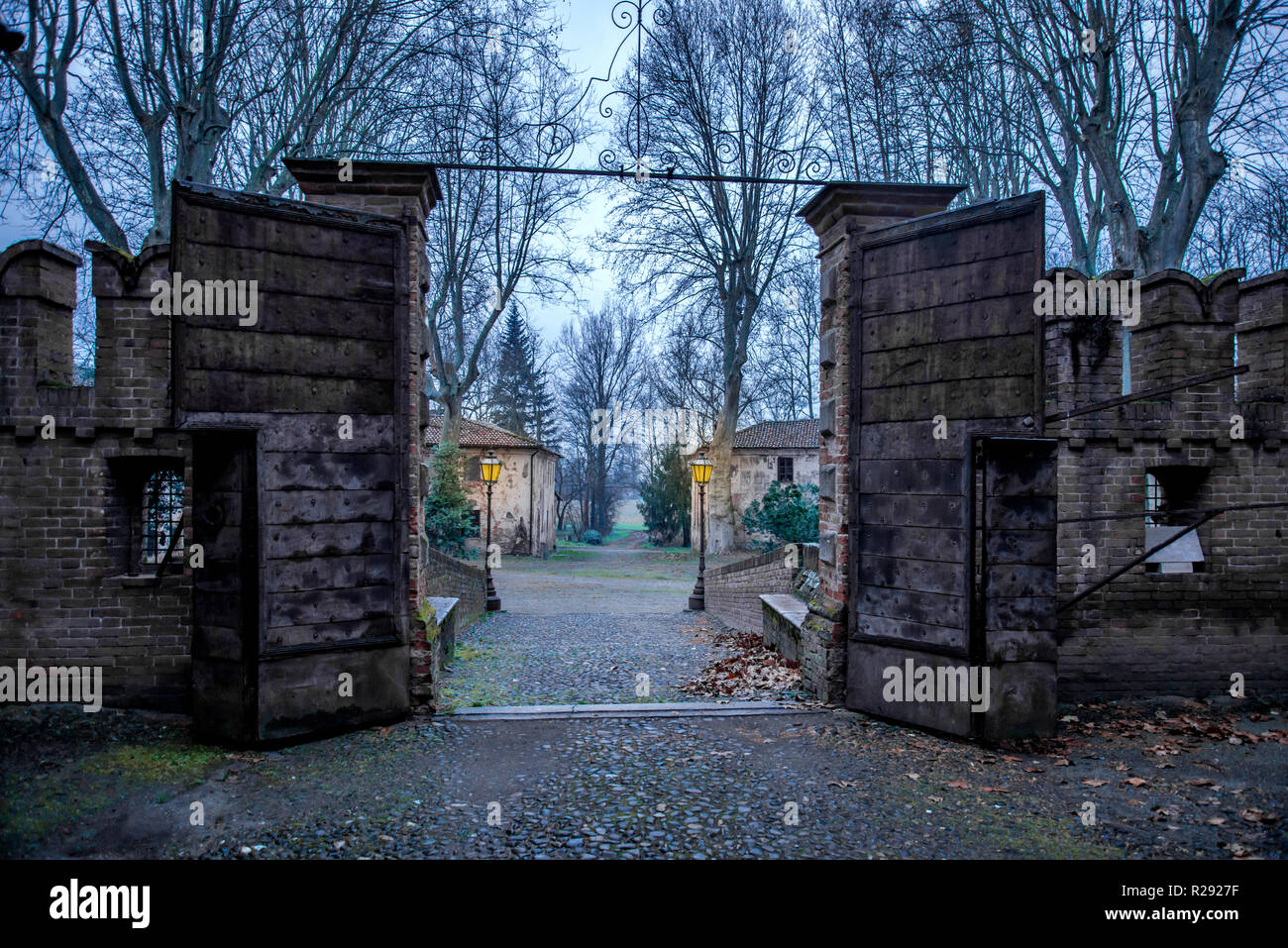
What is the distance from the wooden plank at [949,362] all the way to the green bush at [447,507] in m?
17.8

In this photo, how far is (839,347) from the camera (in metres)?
5.94

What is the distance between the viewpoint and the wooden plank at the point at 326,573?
496 cm

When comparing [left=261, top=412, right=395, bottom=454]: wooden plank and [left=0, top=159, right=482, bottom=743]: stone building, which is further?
[left=261, top=412, right=395, bottom=454]: wooden plank

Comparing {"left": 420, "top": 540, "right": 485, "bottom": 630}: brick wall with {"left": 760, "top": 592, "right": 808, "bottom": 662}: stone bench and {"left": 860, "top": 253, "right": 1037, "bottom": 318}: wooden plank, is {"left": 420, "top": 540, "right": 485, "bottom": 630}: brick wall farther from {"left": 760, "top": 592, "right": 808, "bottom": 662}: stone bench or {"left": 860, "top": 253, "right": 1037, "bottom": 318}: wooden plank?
{"left": 860, "top": 253, "right": 1037, "bottom": 318}: wooden plank

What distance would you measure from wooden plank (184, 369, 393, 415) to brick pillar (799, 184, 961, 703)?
12.5ft

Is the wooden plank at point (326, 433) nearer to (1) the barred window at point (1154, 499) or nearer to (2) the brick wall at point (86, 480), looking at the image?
(2) the brick wall at point (86, 480)

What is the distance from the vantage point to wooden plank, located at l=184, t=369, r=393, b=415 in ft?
15.8

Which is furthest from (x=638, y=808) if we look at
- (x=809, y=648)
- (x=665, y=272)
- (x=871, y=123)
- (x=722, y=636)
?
(x=665, y=272)

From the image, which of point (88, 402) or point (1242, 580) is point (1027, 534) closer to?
point (1242, 580)

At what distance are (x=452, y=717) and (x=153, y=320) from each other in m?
4.16

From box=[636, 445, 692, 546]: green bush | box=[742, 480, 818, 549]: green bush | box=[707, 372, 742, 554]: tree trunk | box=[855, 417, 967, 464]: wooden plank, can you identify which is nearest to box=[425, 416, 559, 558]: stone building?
box=[707, 372, 742, 554]: tree trunk
